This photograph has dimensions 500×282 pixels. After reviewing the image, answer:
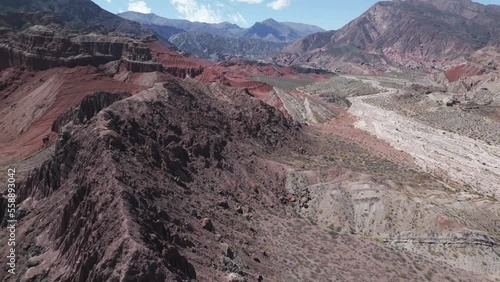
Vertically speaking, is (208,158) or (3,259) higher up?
(208,158)

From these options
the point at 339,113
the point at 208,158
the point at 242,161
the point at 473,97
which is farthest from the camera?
the point at 473,97

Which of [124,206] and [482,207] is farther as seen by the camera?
[482,207]

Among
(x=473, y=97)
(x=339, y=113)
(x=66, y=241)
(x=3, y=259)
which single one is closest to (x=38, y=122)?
(x=3, y=259)

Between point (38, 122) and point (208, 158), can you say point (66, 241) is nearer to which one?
point (208, 158)

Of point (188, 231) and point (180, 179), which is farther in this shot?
point (180, 179)

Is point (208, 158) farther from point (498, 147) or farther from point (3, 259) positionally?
Answer: point (498, 147)

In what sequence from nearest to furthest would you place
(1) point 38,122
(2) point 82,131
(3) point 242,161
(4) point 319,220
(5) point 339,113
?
1. (2) point 82,131
2. (4) point 319,220
3. (3) point 242,161
4. (1) point 38,122
5. (5) point 339,113

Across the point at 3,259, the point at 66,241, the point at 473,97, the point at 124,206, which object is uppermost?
the point at 473,97

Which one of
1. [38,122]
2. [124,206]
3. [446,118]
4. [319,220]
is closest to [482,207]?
[319,220]

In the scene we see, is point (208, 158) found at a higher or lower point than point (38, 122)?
higher
